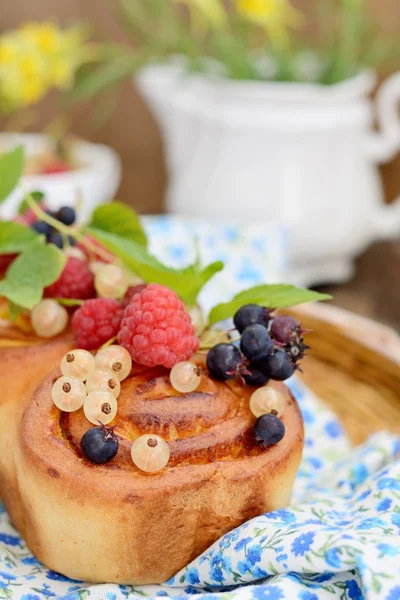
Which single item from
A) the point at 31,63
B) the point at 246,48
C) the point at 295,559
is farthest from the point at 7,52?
the point at 295,559

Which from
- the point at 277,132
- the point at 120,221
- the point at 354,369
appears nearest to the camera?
the point at 120,221

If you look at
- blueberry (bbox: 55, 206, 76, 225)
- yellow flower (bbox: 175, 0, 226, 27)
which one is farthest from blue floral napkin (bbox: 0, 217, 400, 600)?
yellow flower (bbox: 175, 0, 226, 27)

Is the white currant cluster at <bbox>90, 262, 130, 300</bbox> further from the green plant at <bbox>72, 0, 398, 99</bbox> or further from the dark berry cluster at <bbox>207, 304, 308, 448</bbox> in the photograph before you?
the green plant at <bbox>72, 0, 398, 99</bbox>

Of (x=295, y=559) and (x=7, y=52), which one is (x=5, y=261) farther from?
(x=7, y=52)

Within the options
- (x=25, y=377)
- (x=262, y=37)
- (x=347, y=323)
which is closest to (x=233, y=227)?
(x=347, y=323)

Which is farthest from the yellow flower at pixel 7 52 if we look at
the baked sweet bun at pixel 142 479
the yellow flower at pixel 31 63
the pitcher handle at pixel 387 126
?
the baked sweet bun at pixel 142 479

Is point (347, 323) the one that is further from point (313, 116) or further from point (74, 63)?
point (74, 63)

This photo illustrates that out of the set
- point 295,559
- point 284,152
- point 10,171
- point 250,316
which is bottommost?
point 295,559
